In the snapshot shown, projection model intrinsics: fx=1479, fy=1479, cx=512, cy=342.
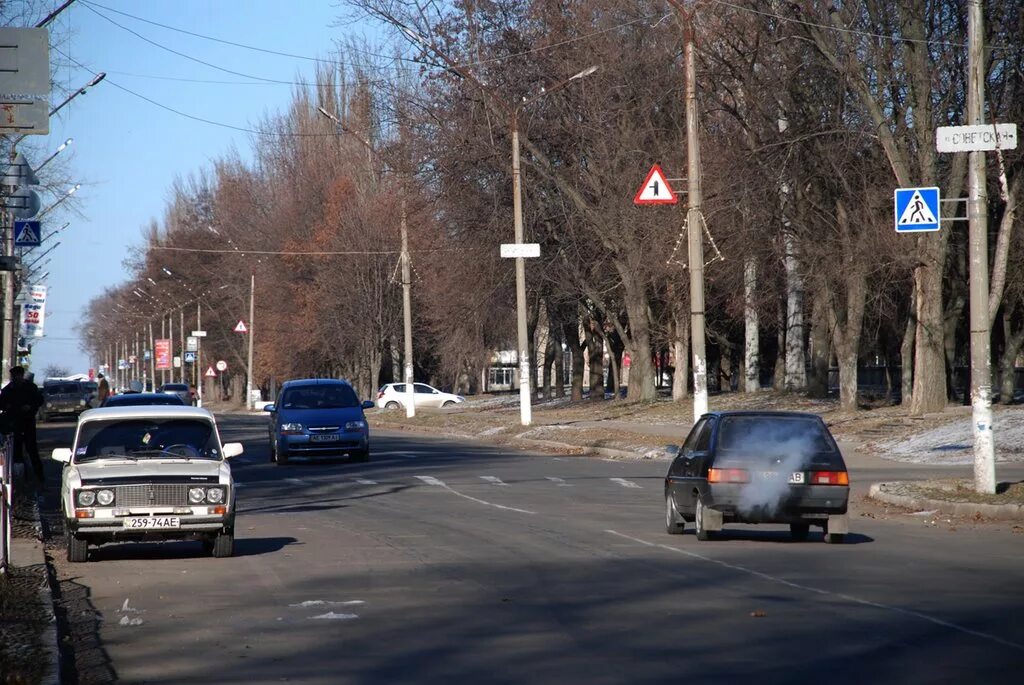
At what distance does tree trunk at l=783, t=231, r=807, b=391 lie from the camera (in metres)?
39.2

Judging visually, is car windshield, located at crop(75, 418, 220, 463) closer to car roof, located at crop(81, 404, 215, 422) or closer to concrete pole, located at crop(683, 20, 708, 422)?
car roof, located at crop(81, 404, 215, 422)

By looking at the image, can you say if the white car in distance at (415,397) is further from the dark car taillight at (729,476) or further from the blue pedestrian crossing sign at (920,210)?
the dark car taillight at (729,476)

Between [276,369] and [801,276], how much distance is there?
53038 mm

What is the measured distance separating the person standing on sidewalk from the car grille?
12.1 m

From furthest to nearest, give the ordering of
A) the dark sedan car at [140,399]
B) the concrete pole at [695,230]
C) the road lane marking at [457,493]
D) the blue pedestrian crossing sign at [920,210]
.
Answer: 1. the concrete pole at [695,230]
2. the dark sedan car at [140,399]
3. the blue pedestrian crossing sign at [920,210]
4. the road lane marking at [457,493]

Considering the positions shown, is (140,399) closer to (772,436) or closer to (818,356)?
(772,436)

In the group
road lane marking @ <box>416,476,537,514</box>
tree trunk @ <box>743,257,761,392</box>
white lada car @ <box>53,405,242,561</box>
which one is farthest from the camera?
tree trunk @ <box>743,257,761,392</box>

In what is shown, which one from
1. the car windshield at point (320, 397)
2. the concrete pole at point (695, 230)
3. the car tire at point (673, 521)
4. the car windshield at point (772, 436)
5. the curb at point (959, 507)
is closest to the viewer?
the car windshield at point (772, 436)

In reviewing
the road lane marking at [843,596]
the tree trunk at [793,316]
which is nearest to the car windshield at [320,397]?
the tree trunk at [793,316]

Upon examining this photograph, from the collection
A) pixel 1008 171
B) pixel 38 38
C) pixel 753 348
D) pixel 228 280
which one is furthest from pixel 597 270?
pixel 228 280

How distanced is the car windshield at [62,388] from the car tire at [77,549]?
2083 inches

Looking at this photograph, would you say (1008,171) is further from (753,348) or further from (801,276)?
(753,348)

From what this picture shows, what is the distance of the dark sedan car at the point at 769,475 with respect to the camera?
1560cm

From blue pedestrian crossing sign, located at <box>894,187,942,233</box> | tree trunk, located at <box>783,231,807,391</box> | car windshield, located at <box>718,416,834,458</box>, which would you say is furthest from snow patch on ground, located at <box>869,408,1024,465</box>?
car windshield, located at <box>718,416,834,458</box>
